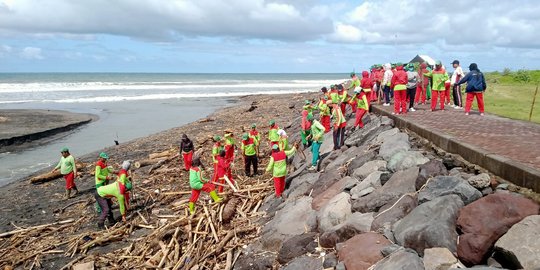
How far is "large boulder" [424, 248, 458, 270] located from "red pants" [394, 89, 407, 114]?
8420 mm

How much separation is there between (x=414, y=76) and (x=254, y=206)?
7853mm

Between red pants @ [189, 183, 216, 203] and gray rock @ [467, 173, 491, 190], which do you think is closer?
gray rock @ [467, 173, 491, 190]

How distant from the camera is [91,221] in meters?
11.8

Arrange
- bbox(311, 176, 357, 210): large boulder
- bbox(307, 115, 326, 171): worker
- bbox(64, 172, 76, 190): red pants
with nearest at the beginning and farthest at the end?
bbox(311, 176, 357, 210): large boulder → bbox(307, 115, 326, 171): worker → bbox(64, 172, 76, 190): red pants

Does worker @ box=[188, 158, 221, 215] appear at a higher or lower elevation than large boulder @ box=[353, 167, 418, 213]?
lower

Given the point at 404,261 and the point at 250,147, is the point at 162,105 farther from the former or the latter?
the point at 404,261

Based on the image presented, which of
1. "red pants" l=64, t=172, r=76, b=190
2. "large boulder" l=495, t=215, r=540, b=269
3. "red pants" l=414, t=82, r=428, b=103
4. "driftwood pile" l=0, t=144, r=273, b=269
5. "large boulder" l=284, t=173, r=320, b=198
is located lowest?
"driftwood pile" l=0, t=144, r=273, b=269

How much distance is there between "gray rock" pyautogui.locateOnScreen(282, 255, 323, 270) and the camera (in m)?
6.89

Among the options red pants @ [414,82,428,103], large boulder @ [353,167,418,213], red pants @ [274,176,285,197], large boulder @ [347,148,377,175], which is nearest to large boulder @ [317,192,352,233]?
large boulder @ [353,167,418,213]

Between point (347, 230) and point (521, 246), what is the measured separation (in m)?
2.72

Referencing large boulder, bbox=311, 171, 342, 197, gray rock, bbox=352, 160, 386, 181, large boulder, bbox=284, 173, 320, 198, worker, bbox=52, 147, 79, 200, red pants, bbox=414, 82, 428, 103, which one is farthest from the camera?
red pants, bbox=414, 82, 428, 103

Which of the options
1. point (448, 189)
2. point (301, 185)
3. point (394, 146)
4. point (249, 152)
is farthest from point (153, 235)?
point (448, 189)

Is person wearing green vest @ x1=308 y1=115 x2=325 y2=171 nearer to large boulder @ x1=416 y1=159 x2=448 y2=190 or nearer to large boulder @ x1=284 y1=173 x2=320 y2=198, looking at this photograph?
large boulder @ x1=284 y1=173 x2=320 y2=198

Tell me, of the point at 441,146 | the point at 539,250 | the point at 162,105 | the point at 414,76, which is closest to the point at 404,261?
the point at 539,250
